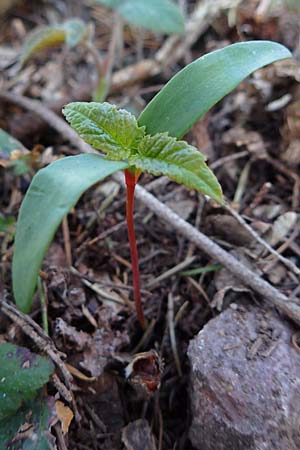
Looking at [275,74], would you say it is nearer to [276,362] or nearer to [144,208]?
[144,208]

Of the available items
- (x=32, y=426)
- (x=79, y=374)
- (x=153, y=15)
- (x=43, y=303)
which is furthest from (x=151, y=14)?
(x=32, y=426)

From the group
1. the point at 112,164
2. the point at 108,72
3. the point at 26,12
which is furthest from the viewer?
the point at 26,12

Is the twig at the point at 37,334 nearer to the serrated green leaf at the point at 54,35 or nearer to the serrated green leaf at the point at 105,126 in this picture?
the serrated green leaf at the point at 105,126

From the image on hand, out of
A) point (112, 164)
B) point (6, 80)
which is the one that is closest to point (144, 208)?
point (112, 164)

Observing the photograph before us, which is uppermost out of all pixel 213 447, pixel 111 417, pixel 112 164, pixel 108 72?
pixel 112 164

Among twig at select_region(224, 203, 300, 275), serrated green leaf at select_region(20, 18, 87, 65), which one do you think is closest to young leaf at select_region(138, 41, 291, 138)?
twig at select_region(224, 203, 300, 275)

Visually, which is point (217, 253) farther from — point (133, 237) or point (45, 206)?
point (45, 206)

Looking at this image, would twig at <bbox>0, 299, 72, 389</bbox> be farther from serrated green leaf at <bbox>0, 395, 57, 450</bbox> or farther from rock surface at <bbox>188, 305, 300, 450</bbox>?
rock surface at <bbox>188, 305, 300, 450</bbox>
